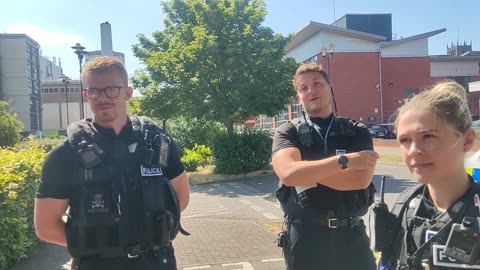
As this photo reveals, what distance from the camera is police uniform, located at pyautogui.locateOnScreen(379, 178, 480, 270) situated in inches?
58.1

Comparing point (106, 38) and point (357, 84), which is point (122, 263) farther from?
point (357, 84)

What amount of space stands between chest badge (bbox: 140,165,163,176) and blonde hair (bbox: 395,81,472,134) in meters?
1.40

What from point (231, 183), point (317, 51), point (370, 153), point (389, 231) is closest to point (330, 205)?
point (370, 153)

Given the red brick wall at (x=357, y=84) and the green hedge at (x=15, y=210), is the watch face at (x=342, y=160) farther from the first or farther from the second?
the red brick wall at (x=357, y=84)

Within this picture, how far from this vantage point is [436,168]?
5.03 feet

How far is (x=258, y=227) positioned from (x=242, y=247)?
→ 148 cm

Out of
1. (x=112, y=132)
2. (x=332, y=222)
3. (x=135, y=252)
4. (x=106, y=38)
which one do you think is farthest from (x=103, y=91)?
(x=106, y=38)

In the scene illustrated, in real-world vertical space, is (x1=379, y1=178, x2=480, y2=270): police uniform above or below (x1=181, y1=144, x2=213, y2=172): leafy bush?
above

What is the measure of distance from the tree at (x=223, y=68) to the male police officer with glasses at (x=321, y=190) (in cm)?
1283

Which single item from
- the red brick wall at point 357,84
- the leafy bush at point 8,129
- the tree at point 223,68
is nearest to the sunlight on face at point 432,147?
the tree at point 223,68

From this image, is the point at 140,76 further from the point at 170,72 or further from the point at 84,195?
the point at 84,195

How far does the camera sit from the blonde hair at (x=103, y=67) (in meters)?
2.50

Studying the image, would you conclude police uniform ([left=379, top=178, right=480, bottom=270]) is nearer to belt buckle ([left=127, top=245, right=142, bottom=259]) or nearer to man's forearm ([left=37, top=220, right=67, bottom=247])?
belt buckle ([left=127, top=245, right=142, bottom=259])

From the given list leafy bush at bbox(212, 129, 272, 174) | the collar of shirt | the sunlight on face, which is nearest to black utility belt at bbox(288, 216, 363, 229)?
the sunlight on face
